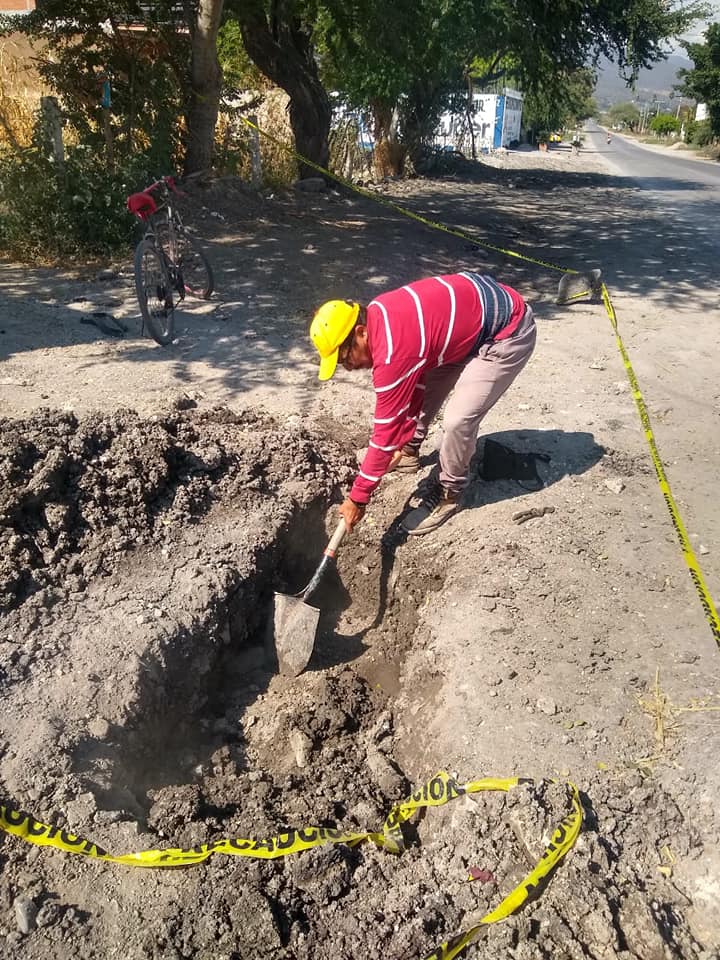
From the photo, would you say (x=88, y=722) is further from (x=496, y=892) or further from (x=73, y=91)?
(x=73, y=91)

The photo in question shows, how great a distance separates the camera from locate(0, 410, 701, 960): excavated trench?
2.39 m

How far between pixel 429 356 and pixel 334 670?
164 centimetres

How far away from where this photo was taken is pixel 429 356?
356 cm

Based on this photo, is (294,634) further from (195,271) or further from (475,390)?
(195,271)

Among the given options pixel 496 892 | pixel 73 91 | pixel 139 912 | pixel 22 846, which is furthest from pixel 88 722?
pixel 73 91

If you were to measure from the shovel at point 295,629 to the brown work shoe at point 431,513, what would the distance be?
2.45 ft

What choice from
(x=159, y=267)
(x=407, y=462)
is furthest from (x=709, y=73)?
(x=407, y=462)

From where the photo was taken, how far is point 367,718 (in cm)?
353

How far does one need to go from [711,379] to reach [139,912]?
5.94 metres

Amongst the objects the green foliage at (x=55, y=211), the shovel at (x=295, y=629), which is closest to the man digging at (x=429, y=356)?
the shovel at (x=295, y=629)

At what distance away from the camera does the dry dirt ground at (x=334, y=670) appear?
244 centimetres

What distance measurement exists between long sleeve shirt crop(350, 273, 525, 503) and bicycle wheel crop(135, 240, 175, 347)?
11.1 ft

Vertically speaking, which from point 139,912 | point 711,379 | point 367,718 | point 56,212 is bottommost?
point 367,718

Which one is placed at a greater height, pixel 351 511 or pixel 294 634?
pixel 351 511
